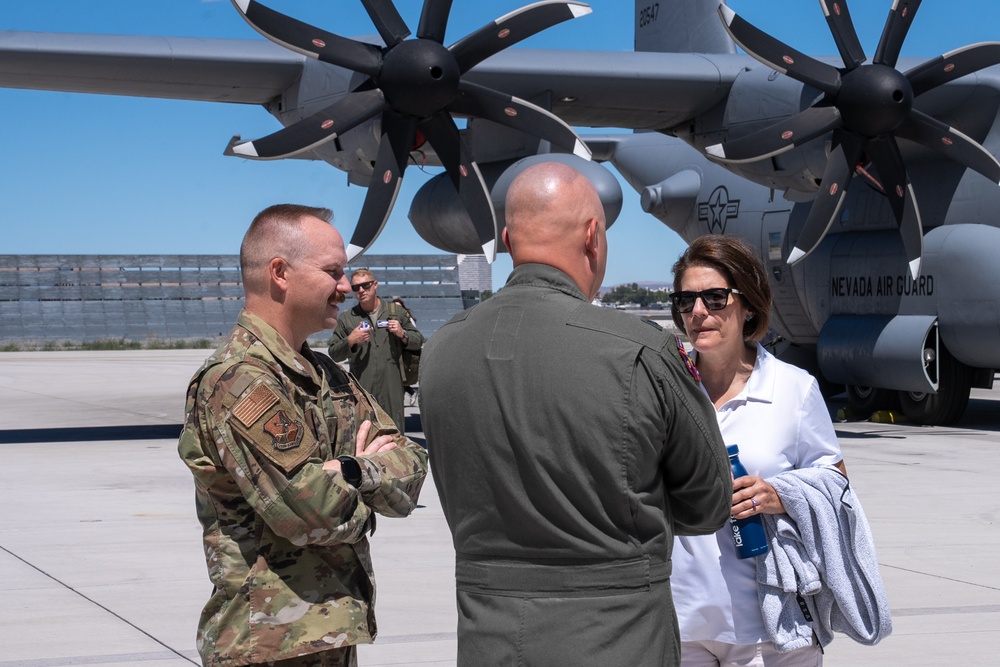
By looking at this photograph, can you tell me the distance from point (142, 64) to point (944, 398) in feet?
32.7

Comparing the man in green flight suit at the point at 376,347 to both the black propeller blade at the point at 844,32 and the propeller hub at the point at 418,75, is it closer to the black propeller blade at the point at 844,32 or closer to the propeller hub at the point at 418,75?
the propeller hub at the point at 418,75

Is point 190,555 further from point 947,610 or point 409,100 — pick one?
point 409,100

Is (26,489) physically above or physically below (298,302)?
below

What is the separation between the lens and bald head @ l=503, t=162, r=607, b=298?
242 cm

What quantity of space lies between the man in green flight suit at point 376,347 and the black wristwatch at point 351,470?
626 centimetres

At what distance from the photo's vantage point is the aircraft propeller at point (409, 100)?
38.0 ft

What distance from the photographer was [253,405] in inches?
106

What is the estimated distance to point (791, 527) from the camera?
3.03 m

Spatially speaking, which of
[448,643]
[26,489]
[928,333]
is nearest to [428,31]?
[26,489]

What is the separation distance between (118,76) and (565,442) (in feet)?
39.1

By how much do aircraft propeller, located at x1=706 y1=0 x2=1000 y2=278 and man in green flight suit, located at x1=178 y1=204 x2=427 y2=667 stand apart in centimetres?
1004

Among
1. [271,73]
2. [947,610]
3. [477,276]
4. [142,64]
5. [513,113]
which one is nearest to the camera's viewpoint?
[947,610]

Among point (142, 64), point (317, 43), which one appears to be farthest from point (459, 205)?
point (142, 64)

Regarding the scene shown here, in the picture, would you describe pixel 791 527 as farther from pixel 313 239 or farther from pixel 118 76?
pixel 118 76
